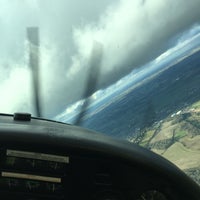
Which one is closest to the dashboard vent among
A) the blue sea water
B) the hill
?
the blue sea water

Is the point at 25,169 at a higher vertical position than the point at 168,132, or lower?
lower

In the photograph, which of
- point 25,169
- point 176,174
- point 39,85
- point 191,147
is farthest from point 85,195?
point 191,147

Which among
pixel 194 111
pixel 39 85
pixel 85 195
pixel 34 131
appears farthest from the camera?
pixel 194 111

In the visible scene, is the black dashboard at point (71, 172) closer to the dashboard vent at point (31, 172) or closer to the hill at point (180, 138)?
the dashboard vent at point (31, 172)

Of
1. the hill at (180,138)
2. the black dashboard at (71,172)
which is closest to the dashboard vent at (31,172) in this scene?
the black dashboard at (71,172)

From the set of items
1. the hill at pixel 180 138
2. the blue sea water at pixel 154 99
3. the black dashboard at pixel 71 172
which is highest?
the blue sea water at pixel 154 99

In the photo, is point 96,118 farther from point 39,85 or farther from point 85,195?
point 85,195

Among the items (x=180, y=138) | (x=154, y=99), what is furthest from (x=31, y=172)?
(x=154, y=99)

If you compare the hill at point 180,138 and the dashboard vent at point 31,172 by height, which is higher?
the hill at point 180,138

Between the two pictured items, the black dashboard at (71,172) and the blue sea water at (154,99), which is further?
the blue sea water at (154,99)
